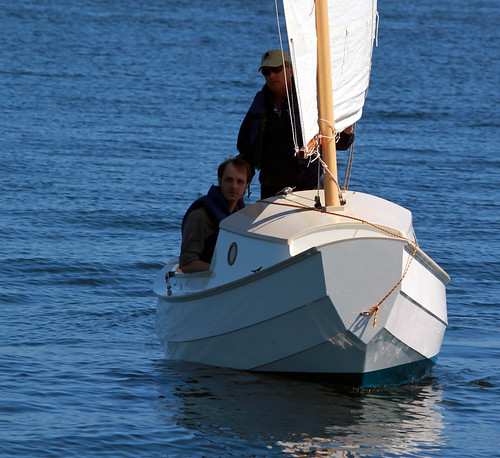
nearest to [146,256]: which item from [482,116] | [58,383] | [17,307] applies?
[17,307]

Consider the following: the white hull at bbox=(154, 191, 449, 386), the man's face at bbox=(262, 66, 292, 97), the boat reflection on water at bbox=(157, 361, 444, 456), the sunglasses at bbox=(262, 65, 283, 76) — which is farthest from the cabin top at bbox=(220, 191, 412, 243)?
the boat reflection on water at bbox=(157, 361, 444, 456)

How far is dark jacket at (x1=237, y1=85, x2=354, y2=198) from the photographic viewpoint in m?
8.70

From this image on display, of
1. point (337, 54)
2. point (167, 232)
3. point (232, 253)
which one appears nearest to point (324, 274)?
point (232, 253)

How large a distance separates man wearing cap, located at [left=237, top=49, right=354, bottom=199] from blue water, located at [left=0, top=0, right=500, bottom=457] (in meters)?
1.80

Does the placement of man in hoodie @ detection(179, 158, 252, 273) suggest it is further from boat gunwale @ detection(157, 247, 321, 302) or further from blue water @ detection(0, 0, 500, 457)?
blue water @ detection(0, 0, 500, 457)

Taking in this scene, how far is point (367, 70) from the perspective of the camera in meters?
8.71

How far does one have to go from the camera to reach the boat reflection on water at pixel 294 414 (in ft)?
24.5

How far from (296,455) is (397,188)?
11.7 m

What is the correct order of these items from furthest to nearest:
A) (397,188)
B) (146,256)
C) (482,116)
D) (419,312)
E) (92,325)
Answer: (482,116), (397,188), (146,256), (92,325), (419,312)

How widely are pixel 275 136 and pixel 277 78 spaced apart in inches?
20.7

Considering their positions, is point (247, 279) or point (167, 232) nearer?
point (247, 279)

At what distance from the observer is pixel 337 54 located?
8195 millimetres

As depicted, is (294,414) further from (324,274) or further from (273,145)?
(273,145)

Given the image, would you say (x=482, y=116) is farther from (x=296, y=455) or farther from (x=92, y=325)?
(x=296, y=455)
